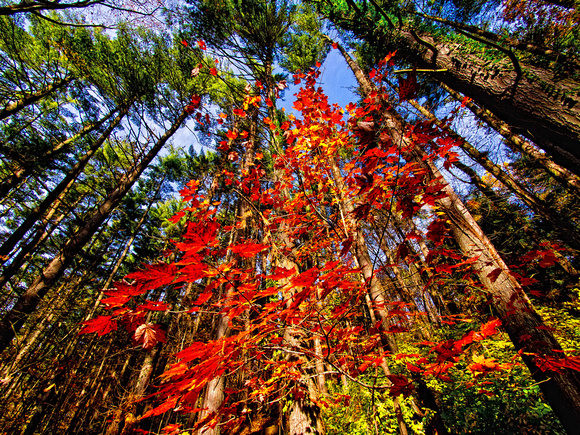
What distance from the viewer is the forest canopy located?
1.40 metres

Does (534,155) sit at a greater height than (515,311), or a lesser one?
greater

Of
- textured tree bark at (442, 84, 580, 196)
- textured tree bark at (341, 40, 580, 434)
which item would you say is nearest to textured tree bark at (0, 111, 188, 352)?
textured tree bark at (341, 40, 580, 434)

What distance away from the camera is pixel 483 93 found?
2.19 meters

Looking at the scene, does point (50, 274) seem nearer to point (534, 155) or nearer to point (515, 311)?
point (515, 311)

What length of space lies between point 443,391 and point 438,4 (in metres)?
6.70

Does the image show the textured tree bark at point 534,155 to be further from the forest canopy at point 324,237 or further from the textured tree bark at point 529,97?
the textured tree bark at point 529,97

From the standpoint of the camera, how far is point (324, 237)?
5289 mm

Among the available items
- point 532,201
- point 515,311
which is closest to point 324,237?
point 515,311

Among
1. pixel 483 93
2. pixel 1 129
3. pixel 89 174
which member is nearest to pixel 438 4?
pixel 483 93

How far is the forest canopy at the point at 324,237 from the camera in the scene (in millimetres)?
1401

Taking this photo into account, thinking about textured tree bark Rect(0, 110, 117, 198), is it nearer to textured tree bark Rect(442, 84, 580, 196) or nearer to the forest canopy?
the forest canopy

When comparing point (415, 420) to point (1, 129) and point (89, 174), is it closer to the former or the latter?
point (1, 129)

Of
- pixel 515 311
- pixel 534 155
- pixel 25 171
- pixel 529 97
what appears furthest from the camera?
pixel 534 155

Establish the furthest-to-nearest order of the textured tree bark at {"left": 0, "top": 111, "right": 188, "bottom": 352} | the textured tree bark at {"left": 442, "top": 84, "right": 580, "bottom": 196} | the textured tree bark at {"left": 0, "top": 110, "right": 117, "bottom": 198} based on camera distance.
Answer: the textured tree bark at {"left": 442, "top": 84, "right": 580, "bottom": 196}
the textured tree bark at {"left": 0, "top": 111, "right": 188, "bottom": 352}
the textured tree bark at {"left": 0, "top": 110, "right": 117, "bottom": 198}
